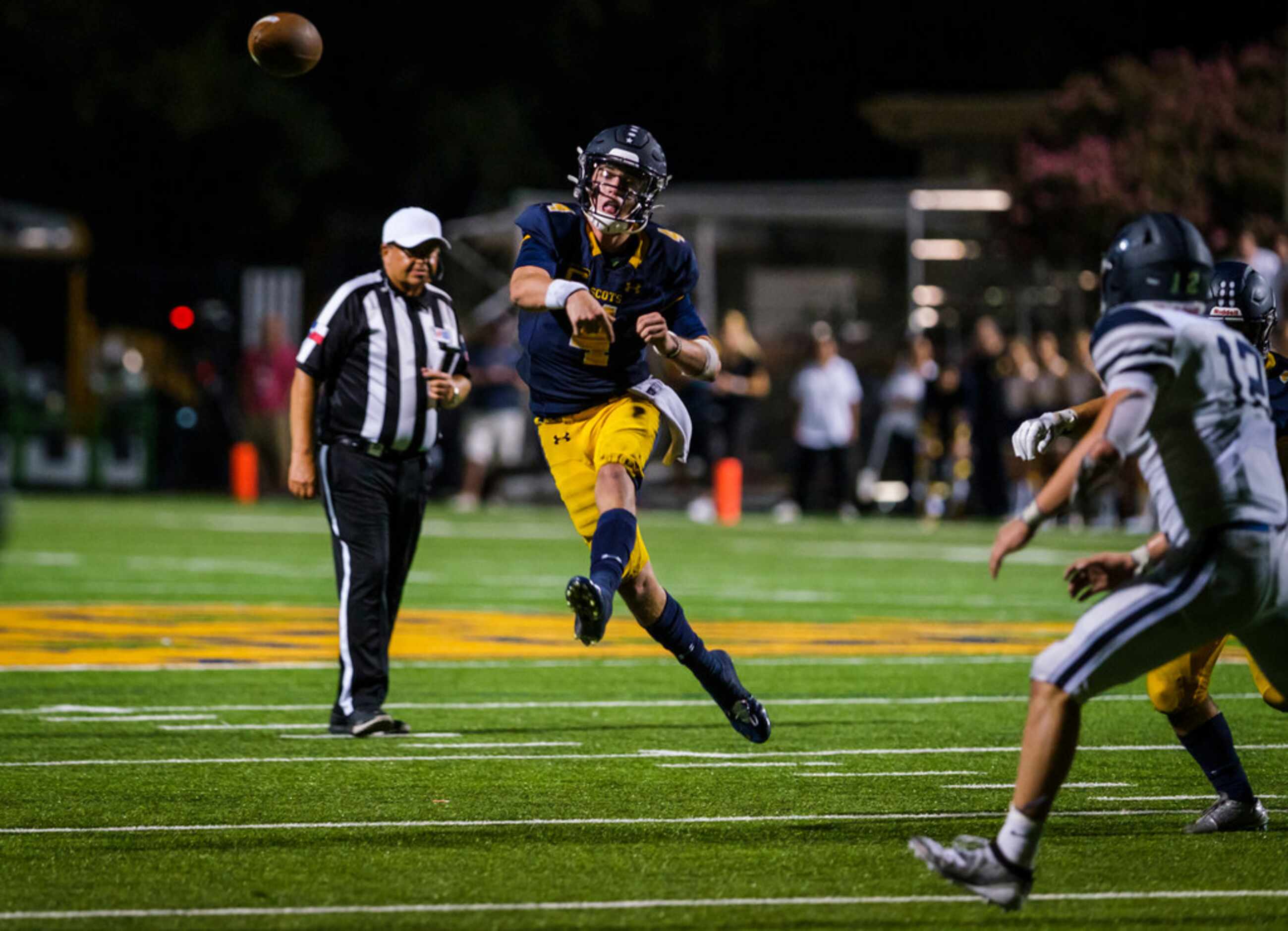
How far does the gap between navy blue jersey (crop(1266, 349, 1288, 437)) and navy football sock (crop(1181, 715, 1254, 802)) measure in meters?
0.90

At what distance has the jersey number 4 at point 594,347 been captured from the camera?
24.9ft

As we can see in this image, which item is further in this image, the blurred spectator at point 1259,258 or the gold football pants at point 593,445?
the blurred spectator at point 1259,258

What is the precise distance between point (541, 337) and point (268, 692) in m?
2.73

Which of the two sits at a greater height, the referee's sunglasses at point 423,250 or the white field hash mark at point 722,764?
the referee's sunglasses at point 423,250

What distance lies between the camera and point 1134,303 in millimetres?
5469

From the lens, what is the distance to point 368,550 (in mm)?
8664

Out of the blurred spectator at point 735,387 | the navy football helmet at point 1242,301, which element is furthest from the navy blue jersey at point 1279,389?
the blurred spectator at point 735,387

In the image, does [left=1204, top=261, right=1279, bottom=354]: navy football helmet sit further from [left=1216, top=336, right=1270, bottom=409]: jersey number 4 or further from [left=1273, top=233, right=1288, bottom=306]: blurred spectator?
[left=1273, top=233, right=1288, bottom=306]: blurred spectator

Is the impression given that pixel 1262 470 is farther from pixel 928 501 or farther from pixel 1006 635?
pixel 928 501

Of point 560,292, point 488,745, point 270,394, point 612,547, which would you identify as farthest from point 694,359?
point 270,394

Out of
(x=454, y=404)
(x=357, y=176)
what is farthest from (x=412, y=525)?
(x=357, y=176)

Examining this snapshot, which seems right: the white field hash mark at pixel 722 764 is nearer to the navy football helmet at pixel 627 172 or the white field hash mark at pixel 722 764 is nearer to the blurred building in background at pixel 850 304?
the navy football helmet at pixel 627 172

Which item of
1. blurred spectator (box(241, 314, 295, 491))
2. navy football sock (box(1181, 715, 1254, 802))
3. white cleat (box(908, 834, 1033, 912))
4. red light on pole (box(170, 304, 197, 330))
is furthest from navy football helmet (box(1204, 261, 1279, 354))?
red light on pole (box(170, 304, 197, 330))

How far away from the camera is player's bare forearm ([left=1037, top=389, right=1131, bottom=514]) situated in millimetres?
5152
